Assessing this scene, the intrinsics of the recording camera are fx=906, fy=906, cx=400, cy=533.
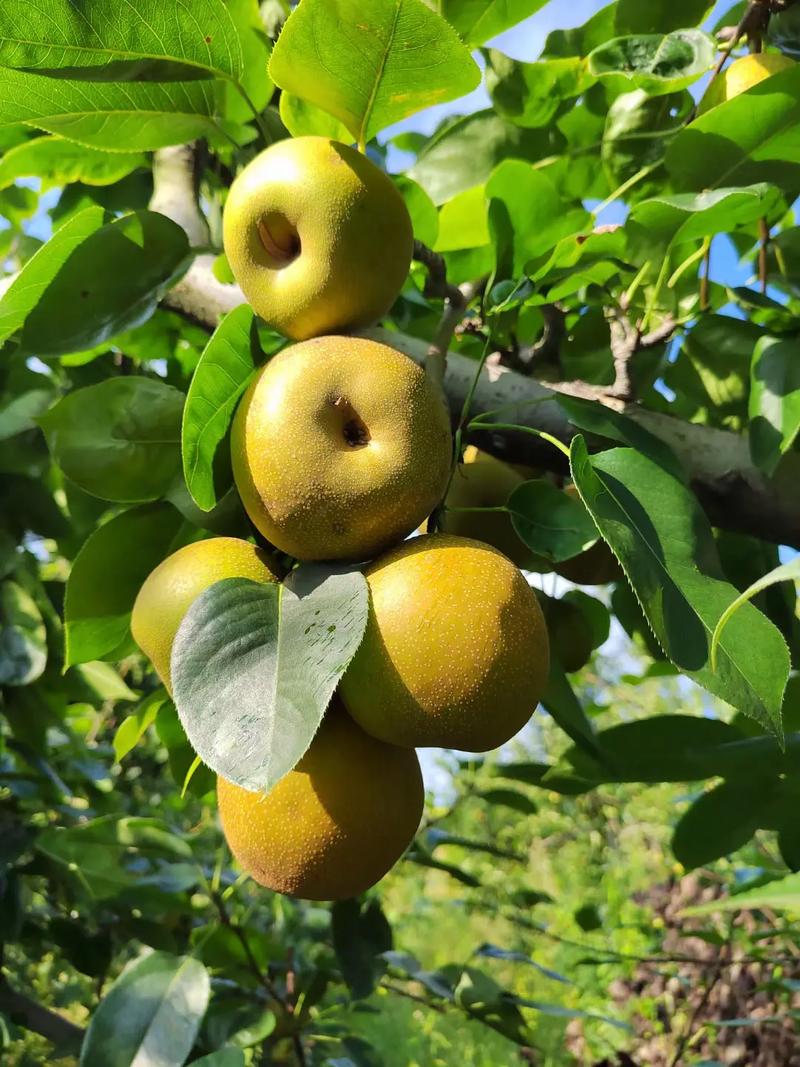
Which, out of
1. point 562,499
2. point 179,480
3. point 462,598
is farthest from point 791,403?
point 179,480

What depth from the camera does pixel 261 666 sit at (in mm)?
482

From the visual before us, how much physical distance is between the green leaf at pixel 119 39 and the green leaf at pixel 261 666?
0.36 metres

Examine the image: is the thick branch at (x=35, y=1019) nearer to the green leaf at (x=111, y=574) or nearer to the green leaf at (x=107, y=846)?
the green leaf at (x=107, y=846)

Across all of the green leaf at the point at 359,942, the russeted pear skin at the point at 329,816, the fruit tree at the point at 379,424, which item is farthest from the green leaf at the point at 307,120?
the green leaf at the point at 359,942

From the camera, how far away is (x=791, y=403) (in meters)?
0.68

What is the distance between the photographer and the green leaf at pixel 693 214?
2.04 ft

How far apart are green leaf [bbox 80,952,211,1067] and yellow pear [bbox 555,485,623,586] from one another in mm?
550

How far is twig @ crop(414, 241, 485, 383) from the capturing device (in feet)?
2.22

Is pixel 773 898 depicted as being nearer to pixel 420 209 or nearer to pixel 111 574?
pixel 111 574

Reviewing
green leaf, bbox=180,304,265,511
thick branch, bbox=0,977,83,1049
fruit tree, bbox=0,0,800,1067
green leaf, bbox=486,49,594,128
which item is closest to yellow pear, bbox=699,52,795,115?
fruit tree, bbox=0,0,800,1067

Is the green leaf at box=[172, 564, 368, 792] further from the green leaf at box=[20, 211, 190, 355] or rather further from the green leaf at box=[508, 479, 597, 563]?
the green leaf at box=[20, 211, 190, 355]

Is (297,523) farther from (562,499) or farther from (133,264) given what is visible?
(133,264)

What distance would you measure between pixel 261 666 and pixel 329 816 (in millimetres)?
111

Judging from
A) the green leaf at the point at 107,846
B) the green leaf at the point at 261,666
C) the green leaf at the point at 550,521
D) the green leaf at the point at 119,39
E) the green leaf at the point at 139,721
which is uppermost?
the green leaf at the point at 119,39
